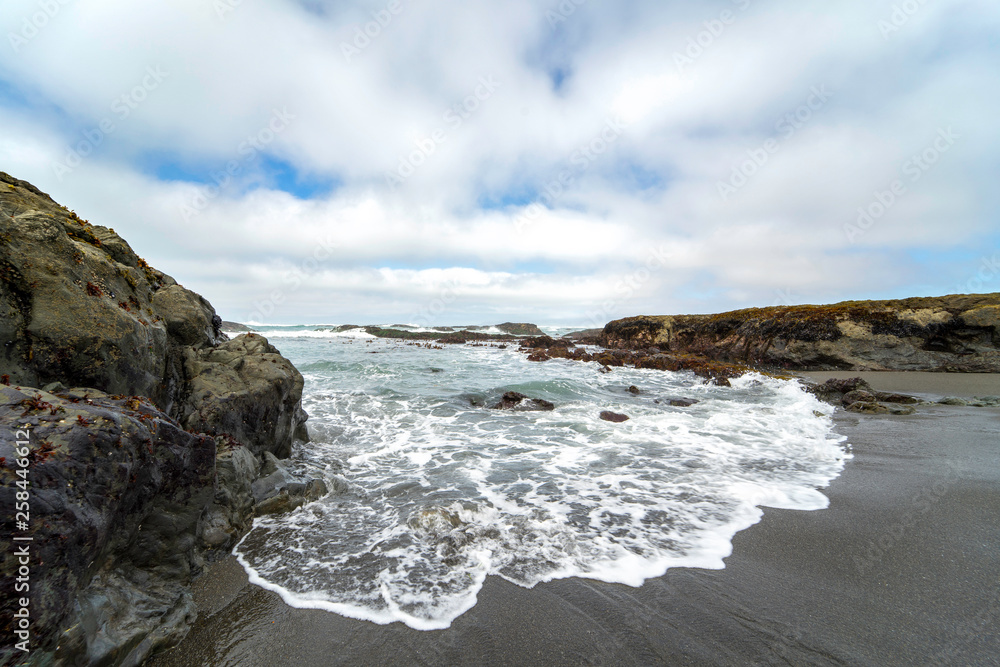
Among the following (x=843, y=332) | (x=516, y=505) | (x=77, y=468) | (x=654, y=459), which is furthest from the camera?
(x=843, y=332)

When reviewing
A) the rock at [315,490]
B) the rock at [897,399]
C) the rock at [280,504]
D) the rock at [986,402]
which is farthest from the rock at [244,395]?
the rock at [986,402]

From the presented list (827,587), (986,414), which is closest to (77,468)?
(827,587)

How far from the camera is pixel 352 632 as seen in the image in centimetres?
318

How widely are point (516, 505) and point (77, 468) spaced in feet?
15.2

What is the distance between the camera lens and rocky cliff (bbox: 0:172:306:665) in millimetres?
2436

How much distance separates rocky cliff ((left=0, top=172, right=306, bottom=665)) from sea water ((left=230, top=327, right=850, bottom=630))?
909 millimetres

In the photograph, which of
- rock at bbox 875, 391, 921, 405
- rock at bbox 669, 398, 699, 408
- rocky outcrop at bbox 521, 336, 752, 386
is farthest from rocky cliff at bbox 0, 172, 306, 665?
rocky outcrop at bbox 521, 336, 752, 386

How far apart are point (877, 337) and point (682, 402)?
54.9ft

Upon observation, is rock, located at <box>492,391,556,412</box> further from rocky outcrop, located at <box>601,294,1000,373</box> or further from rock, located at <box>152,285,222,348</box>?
rocky outcrop, located at <box>601,294,1000,373</box>

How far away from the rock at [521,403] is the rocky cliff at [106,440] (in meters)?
7.91

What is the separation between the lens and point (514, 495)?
6020mm

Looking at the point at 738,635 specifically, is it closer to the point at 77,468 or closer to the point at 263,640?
the point at 263,640

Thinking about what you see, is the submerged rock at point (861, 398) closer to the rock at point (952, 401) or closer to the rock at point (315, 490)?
the rock at point (952, 401)

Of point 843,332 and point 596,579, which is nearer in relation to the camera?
point 596,579
